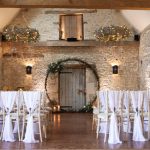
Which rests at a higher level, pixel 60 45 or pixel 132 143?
pixel 60 45

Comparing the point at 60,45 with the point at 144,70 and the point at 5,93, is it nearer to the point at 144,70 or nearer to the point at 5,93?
the point at 144,70

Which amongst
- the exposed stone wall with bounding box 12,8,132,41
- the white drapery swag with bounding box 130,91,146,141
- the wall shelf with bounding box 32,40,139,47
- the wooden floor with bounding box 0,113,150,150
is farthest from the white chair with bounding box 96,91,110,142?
the exposed stone wall with bounding box 12,8,132,41

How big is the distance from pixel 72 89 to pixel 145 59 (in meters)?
3.33

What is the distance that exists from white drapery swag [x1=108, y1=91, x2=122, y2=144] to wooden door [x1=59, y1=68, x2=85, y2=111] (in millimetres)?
7856

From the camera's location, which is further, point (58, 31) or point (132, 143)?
point (58, 31)

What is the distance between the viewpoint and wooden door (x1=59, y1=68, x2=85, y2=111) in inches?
598

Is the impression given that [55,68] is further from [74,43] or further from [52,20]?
[52,20]

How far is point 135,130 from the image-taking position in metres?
7.38

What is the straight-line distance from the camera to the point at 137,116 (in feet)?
24.3

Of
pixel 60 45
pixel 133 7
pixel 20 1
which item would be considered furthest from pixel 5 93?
pixel 60 45

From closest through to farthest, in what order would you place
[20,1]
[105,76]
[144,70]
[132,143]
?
[132,143] → [20,1] → [144,70] → [105,76]

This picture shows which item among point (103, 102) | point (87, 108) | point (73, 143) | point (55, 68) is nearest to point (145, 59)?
point (87, 108)

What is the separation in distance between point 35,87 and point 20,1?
22.7 ft

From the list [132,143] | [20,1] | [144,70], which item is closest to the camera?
[132,143]
